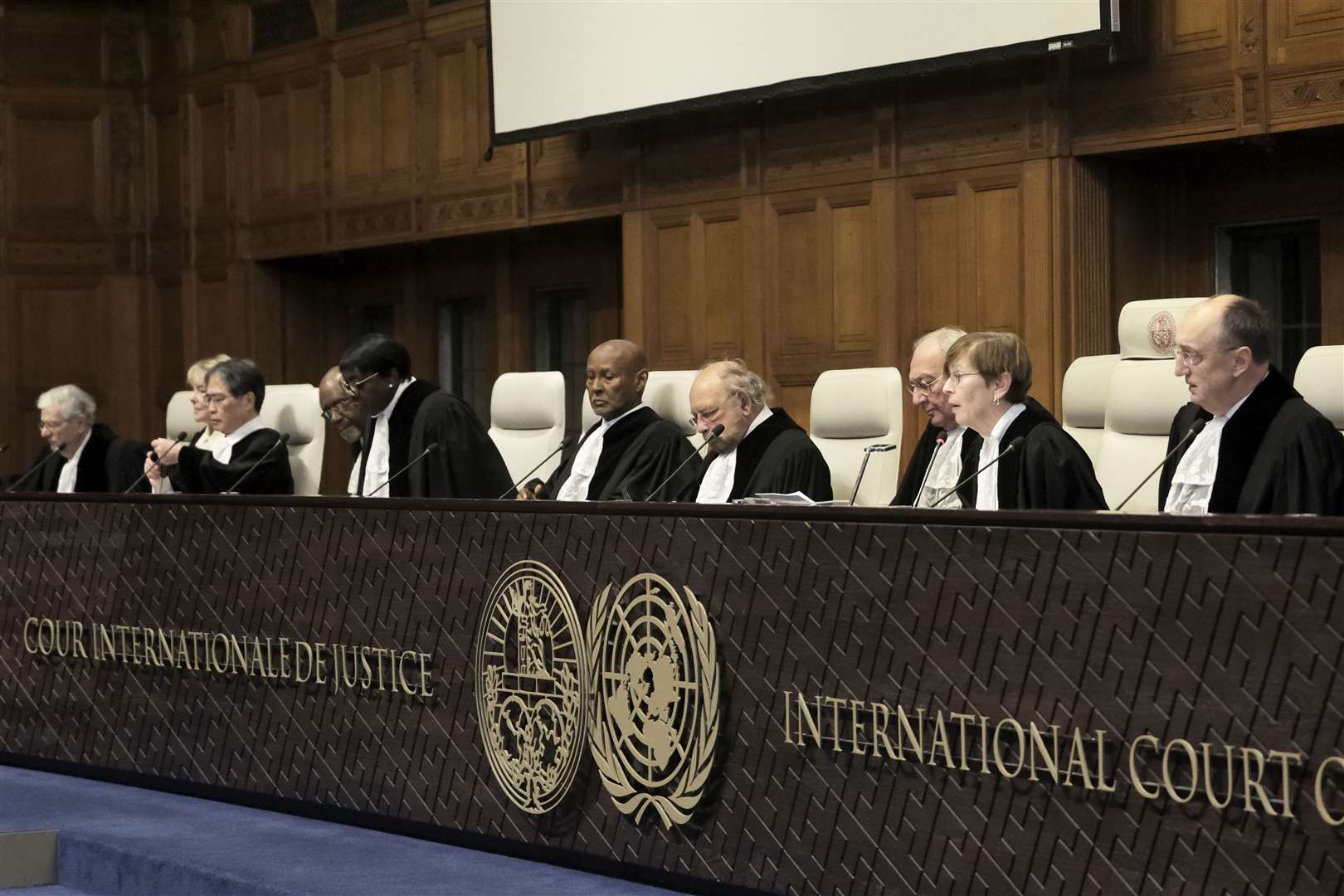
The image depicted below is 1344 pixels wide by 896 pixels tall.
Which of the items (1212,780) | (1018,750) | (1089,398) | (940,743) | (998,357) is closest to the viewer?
(1212,780)

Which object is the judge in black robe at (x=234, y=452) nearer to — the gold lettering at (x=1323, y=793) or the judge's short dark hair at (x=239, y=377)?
the judge's short dark hair at (x=239, y=377)

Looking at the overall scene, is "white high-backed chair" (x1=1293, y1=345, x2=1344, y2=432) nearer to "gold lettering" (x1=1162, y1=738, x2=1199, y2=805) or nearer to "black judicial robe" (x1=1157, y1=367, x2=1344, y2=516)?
"black judicial robe" (x1=1157, y1=367, x2=1344, y2=516)

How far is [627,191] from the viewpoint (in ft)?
26.4

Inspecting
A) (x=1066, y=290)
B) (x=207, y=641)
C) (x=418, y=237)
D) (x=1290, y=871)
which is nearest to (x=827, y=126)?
(x=1066, y=290)

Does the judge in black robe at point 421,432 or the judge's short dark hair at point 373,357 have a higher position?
the judge's short dark hair at point 373,357

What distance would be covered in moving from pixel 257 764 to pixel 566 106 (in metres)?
4.43

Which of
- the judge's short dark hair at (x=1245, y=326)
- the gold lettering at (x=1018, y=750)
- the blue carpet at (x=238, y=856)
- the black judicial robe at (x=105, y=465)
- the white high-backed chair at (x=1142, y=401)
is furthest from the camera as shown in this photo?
the black judicial robe at (x=105, y=465)

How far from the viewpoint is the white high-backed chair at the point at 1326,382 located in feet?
13.6

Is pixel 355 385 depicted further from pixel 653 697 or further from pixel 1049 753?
pixel 1049 753

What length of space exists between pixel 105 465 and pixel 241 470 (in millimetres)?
1078

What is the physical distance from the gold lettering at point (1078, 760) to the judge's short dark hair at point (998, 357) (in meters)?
1.65

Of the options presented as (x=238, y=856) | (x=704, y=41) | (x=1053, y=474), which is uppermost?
(x=704, y=41)

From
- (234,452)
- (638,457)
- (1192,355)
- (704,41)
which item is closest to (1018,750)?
(1192,355)

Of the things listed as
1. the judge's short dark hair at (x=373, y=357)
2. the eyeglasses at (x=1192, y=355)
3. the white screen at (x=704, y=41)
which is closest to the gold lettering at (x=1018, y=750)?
the eyeglasses at (x=1192, y=355)
